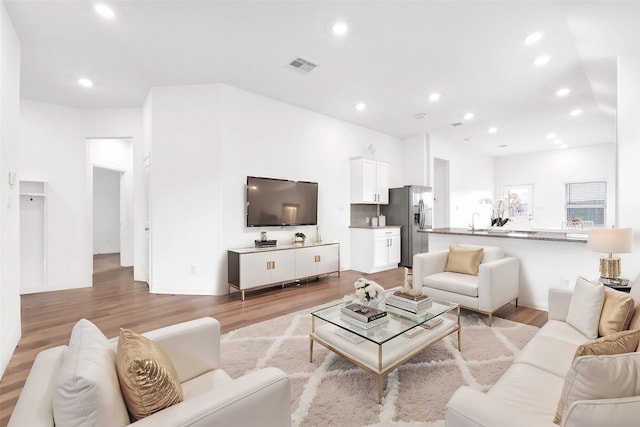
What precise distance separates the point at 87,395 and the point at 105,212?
948 cm

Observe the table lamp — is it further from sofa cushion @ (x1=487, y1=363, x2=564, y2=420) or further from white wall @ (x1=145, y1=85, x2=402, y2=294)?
white wall @ (x1=145, y1=85, x2=402, y2=294)

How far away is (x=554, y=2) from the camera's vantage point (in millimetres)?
2518

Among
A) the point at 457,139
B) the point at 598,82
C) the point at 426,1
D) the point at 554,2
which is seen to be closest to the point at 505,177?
the point at 457,139

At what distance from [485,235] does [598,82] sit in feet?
8.73

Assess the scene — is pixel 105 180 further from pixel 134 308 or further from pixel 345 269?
pixel 345 269

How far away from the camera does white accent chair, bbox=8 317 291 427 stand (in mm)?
901

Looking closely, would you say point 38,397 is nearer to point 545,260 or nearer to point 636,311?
point 636,311

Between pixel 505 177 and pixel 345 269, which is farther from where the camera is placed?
pixel 505 177

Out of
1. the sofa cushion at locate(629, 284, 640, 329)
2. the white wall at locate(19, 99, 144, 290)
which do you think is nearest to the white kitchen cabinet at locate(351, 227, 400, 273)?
the sofa cushion at locate(629, 284, 640, 329)

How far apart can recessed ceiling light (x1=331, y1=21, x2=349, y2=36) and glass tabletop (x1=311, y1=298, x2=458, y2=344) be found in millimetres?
2650

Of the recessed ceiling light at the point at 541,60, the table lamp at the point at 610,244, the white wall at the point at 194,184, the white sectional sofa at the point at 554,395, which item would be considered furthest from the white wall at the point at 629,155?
the white wall at the point at 194,184

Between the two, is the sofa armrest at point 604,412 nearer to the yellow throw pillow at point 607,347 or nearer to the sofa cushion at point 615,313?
the yellow throw pillow at point 607,347

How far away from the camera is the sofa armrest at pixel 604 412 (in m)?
0.83

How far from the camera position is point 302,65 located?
3643 millimetres
